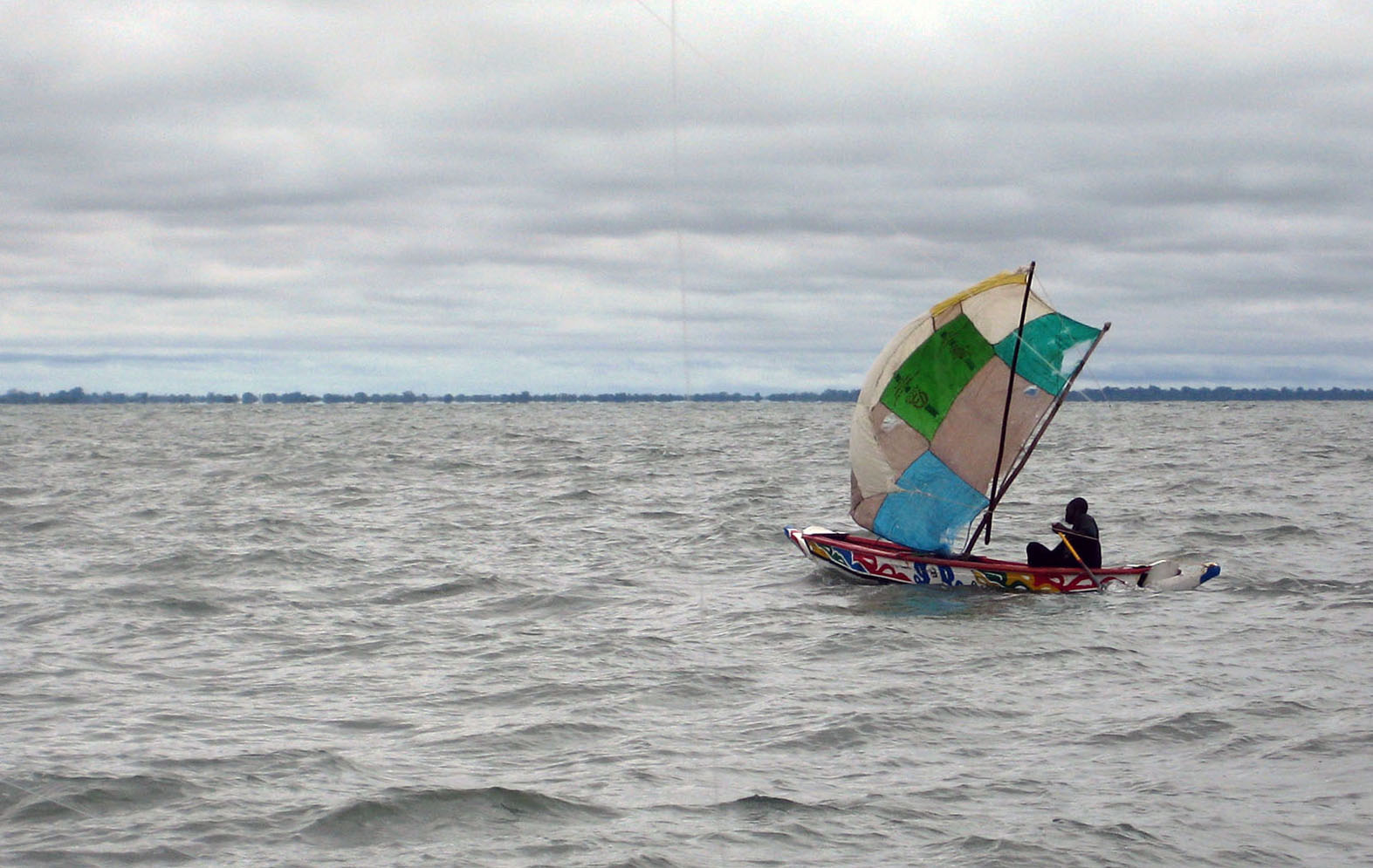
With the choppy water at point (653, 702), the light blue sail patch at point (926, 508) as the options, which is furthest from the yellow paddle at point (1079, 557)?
the light blue sail patch at point (926, 508)

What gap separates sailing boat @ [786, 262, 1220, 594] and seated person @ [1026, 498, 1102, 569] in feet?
1.71

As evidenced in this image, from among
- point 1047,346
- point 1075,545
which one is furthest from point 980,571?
point 1047,346

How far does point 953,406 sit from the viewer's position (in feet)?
64.6

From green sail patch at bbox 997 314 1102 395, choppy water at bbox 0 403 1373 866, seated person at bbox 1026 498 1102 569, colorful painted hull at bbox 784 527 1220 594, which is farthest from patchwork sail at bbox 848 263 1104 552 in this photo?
choppy water at bbox 0 403 1373 866

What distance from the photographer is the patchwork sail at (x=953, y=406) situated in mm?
19188

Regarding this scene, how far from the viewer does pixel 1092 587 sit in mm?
18391

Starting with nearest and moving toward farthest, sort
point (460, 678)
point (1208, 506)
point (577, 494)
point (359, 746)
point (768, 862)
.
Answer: point (768, 862) < point (359, 746) < point (460, 678) < point (1208, 506) < point (577, 494)

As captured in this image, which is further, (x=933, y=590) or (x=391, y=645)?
(x=933, y=590)

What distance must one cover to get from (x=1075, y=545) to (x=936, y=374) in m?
3.13

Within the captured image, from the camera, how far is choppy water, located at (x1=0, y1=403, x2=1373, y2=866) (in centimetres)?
870

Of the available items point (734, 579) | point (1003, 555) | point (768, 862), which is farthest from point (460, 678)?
point (1003, 555)

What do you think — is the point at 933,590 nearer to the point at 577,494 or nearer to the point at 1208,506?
the point at 1208,506

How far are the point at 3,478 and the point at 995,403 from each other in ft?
108

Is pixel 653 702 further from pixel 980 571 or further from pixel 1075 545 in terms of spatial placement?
pixel 1075 545
